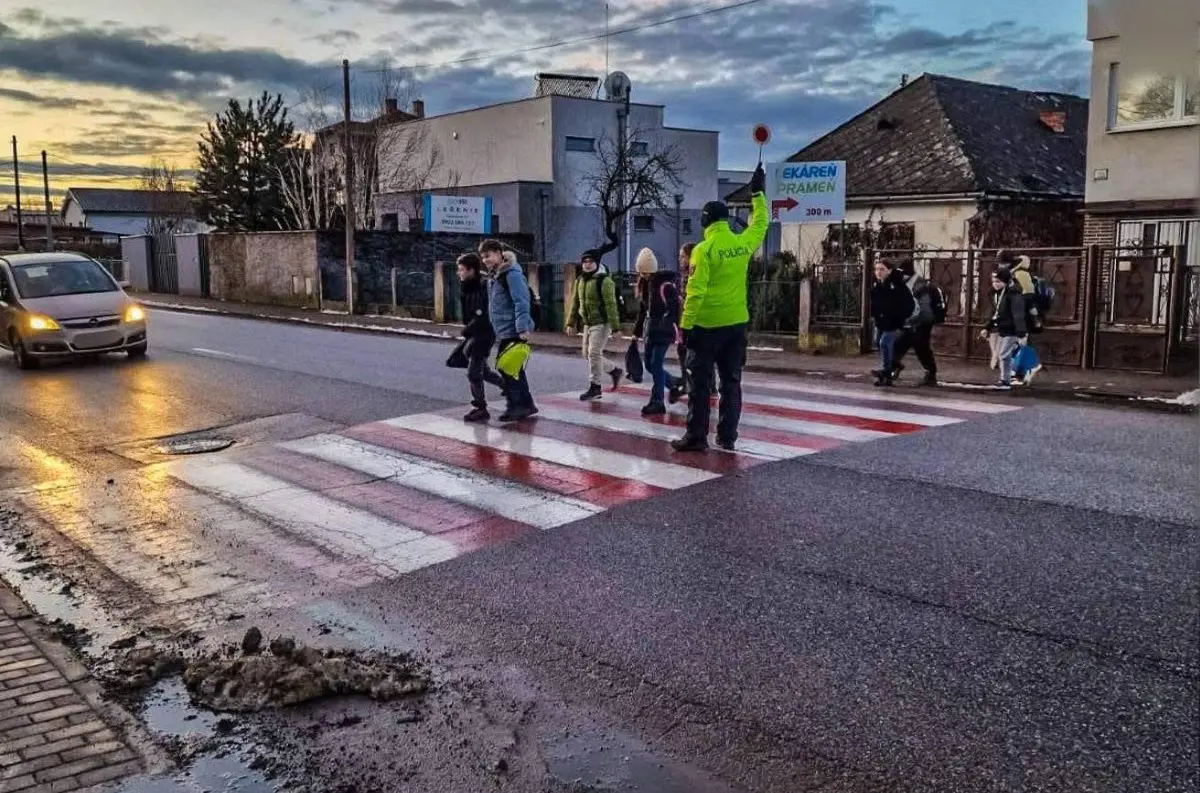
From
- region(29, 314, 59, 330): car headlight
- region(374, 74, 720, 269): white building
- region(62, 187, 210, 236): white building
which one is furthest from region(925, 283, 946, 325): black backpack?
region(62, 187, 210, 236): white building

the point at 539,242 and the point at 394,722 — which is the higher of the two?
the point at 539,242

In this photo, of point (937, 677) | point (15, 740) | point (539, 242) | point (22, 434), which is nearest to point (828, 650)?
point (937, 677)

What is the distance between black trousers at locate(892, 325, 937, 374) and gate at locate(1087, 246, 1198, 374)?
8.83ft

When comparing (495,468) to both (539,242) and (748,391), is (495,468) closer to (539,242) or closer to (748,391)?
(748,391)

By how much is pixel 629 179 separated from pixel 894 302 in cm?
2698

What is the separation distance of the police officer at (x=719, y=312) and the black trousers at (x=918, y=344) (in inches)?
205

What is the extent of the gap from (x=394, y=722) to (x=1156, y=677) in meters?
3.22

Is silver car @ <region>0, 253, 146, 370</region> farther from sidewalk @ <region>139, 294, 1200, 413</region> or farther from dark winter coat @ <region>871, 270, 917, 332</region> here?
dark winter coat @ <region>871, 270, 917, 332</region>

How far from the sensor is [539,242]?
43969 millimetres

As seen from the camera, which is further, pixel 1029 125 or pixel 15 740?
pixel 1029 125

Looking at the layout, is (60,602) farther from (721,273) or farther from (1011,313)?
(1011,313)

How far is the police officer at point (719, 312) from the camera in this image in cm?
862

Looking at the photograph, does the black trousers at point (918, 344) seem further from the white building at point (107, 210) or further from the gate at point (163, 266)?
the white building at point (107, 210)

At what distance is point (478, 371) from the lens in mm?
10523
